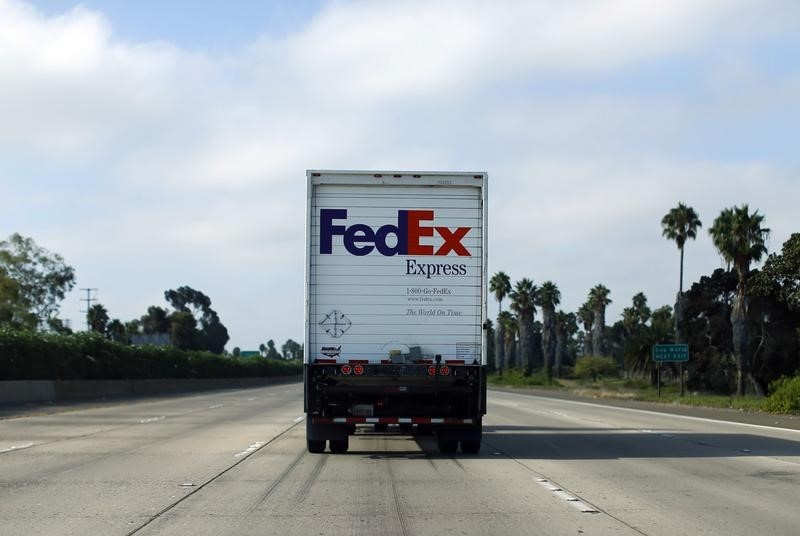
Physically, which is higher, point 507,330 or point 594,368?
point 507,330

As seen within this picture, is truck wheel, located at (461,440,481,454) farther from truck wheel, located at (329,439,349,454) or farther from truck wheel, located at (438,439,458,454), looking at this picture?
truck wheel, located at (329,439,349,454)

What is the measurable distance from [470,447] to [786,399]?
2019 cm

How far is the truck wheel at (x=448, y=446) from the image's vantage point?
55.2ft

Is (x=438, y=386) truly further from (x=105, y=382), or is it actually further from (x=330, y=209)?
(x=105, y=382)

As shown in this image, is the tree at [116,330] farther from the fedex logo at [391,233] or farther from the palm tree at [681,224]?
the fedex logo at [391,233]

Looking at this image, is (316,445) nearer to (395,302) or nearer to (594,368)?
(395,302)

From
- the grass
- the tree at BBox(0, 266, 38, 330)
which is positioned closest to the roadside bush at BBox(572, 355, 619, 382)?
the grass

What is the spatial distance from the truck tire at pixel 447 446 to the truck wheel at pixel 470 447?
164 millimetres

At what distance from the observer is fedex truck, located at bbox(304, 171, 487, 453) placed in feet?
51.7

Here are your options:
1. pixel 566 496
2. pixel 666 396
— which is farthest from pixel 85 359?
pixel 566 496

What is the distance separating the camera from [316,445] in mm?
16938

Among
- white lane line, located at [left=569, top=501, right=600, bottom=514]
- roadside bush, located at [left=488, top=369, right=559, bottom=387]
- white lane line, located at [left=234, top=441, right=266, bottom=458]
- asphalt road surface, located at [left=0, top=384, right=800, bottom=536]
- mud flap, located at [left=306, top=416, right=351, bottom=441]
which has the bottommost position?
roadside bush, located at [left=488, top=369, right=559, bottom=387]

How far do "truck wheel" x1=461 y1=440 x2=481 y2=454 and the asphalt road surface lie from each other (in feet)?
0.81

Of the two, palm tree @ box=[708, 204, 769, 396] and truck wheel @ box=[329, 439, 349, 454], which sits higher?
palm tree @ box=[708, 204, 769, 396]
